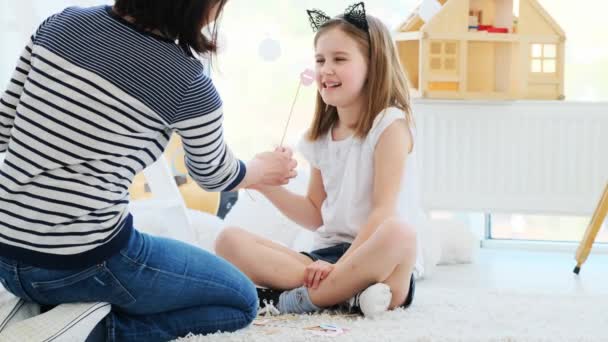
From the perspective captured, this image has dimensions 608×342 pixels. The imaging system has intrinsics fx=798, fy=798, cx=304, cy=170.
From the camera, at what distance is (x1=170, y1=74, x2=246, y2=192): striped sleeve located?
1.18 m

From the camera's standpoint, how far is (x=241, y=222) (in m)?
2.43

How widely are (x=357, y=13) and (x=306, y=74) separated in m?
0.18

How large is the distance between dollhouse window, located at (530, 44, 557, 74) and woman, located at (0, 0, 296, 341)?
1.82m

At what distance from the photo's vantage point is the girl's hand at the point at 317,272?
1.52 metres

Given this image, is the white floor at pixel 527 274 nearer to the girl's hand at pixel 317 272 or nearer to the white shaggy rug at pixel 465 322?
the white shaggy rug at pixel 465 322

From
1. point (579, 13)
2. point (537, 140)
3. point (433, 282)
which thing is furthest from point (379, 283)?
point (579, 13)

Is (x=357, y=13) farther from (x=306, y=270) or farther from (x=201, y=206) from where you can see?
(x=201, y=206)

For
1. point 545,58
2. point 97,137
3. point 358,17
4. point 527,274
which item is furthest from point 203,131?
point 545,58

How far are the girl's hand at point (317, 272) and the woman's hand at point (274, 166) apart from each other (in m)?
0.17

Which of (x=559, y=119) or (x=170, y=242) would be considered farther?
(x=559, y=119)

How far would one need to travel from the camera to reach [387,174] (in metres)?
1.60

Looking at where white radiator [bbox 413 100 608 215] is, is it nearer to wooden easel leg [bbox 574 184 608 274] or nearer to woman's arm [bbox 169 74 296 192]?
wooden easel leg [bbox 574 184 608 274]

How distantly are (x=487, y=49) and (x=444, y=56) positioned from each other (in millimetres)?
183

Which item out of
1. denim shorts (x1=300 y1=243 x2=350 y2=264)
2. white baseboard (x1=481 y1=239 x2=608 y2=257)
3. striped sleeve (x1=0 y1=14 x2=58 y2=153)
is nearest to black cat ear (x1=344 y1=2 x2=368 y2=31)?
denim shorts (x1=300 y1=243 x2=350 y2=264)
